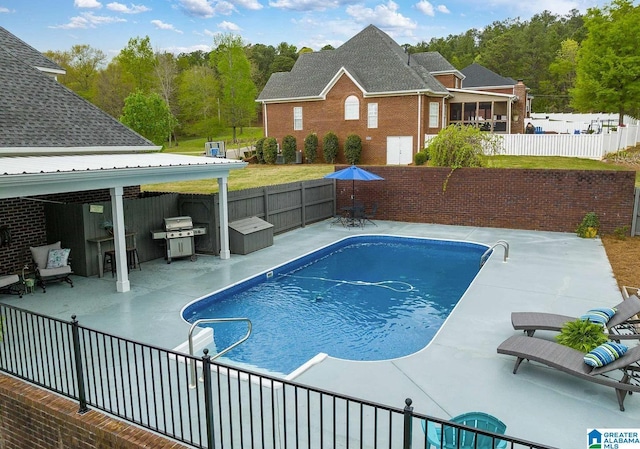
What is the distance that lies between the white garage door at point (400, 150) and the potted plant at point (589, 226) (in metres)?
13.2

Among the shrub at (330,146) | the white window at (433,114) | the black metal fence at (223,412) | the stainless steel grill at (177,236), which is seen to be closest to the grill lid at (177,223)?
the stainless steel grill at (177,236)

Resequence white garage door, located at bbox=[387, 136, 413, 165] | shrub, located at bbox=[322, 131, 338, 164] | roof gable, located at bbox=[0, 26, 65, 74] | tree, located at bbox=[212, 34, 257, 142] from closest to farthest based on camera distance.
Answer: roof gable, located at bbox=[0, 26, 65, 74], white garage door, located at bbox=[387, 136, 413, 165], shrub, located at bbox=[322, 131, 338, 164], tree, located at bbox=[212, 34, 257, 142]

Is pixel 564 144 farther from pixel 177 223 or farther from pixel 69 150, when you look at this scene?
pixel 69 150

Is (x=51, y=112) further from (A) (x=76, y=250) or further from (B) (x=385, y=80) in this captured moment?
(B) (x=385, y=80)

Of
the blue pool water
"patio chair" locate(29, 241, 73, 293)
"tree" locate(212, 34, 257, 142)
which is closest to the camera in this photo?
the blue pool water

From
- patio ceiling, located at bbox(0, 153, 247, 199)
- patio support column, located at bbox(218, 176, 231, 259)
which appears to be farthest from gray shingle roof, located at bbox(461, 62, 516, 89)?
patio ceiling, located at bbox(0, 153, 247, 199)

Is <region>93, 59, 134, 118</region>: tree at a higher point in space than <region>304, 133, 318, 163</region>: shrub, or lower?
higher

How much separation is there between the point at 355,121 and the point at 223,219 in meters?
17.7

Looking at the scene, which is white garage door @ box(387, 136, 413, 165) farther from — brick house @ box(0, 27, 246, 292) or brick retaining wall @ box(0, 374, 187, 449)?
brick retaining wall @ box(0, 374, 187, 449)

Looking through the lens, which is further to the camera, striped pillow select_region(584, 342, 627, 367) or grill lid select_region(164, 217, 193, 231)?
grill lid select_region(164, 217, 193, 231)

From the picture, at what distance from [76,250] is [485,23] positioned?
98126 millimetres

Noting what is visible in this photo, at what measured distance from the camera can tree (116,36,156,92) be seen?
54.3 metres

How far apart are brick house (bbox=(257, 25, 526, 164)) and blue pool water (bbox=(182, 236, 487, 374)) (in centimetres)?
1365

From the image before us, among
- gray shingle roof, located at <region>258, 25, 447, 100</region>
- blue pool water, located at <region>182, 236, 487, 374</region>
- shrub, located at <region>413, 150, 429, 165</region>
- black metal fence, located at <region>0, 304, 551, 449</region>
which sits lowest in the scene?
blue pool water, located at <region>182, 236, 487, 374</region>
